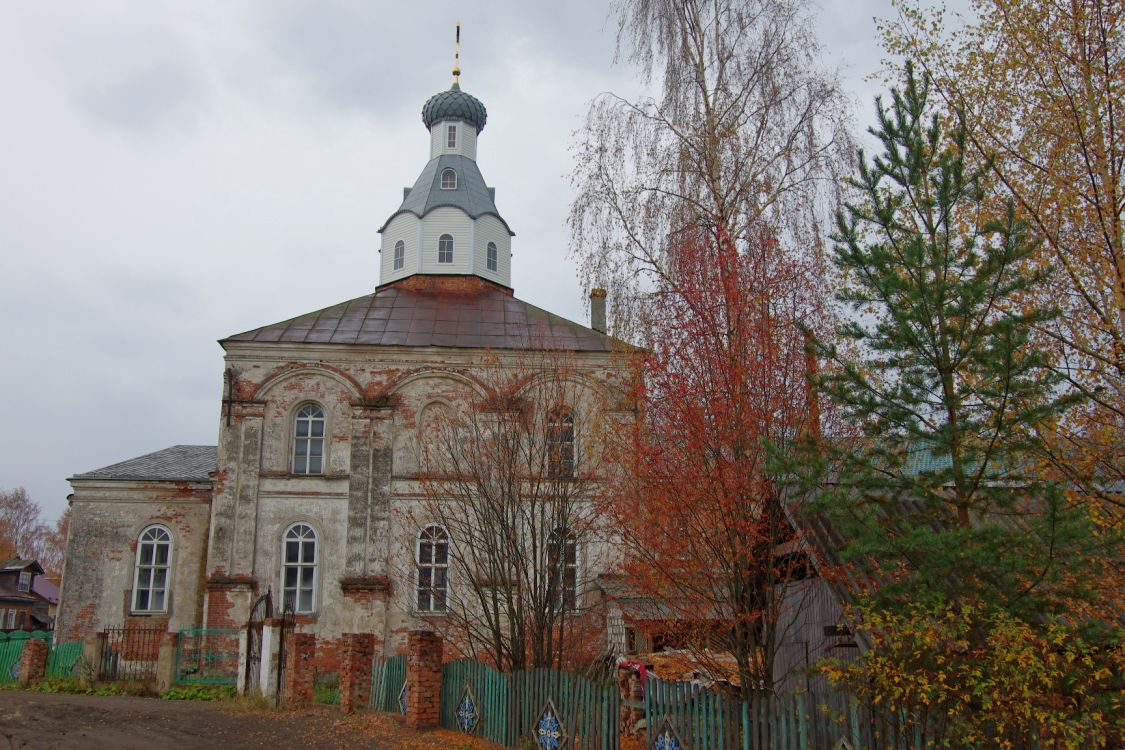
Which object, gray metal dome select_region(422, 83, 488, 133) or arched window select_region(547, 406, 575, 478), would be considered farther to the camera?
gray metal dome select_region(422, 83, 488, 133)

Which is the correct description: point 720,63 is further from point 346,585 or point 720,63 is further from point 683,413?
point 346,585

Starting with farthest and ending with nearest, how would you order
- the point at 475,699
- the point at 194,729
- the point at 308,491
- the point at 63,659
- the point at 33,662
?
the point at 308,491 < the point at 63,659 < the point at 33,662 < the point at 194,729 < the point at 475,699

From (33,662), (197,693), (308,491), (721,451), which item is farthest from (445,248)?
(721,451)

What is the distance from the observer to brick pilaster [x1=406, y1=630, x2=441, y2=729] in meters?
14.7

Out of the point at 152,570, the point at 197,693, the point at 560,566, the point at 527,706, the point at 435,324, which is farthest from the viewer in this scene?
the point at 435,324

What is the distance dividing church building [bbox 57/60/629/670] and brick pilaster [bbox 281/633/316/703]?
14.6ft

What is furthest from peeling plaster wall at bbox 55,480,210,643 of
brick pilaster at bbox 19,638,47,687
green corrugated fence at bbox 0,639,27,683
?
brick pilaster at bbox 19,638,47,687

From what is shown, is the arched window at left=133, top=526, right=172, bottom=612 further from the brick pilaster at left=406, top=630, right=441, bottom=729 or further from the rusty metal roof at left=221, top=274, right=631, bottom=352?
the brick pilaster at left=406, top=630, right=441, bottom=729

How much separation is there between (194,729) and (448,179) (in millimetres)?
20586

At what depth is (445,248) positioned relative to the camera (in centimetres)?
2962

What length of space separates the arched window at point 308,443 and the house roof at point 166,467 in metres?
3.08

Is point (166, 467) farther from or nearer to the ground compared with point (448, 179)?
nearer to the ground

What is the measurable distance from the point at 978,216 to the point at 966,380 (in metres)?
2.21

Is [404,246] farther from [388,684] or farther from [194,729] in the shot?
[194,729]
